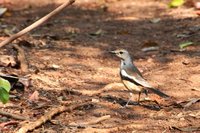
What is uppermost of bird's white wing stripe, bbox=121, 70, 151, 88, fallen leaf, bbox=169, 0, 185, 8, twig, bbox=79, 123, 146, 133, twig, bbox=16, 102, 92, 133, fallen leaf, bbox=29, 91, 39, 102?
fallen leaf, bbox=169, 0, 185, 8

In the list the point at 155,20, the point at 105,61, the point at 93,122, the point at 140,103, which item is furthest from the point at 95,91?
the point at 155,20

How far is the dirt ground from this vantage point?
5.57 metres

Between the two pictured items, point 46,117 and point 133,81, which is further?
point 133,81

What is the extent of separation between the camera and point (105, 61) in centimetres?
832

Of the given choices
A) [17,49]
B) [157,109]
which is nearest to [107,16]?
[17,49]

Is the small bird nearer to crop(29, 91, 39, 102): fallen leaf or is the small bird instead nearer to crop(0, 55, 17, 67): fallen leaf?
crop(29, 91, 39, 102): fallen leaf

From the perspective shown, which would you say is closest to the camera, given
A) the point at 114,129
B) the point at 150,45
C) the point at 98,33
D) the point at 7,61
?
the point at 114,129

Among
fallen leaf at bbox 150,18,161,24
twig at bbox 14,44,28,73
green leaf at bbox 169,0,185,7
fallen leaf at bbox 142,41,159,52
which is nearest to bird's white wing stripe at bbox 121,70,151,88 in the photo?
twig at bbox 14,44,28,73

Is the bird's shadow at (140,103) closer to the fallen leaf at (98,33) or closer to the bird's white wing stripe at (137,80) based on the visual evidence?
the bird's white wing stripe at (137,80)

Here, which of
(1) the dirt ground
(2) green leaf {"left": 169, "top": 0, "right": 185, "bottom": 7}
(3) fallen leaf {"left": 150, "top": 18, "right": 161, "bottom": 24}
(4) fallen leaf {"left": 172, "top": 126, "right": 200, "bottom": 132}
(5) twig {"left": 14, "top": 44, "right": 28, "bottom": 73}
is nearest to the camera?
(4) fallen leaf {"left": 172, "top": 126, "right": 200, "bottom": 132}

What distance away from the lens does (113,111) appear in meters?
5.87

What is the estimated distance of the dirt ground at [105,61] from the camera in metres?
5.57

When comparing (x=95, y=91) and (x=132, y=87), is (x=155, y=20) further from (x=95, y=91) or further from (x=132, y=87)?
(x=132, y=87)

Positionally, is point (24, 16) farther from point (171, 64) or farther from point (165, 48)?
point (171, 64)
